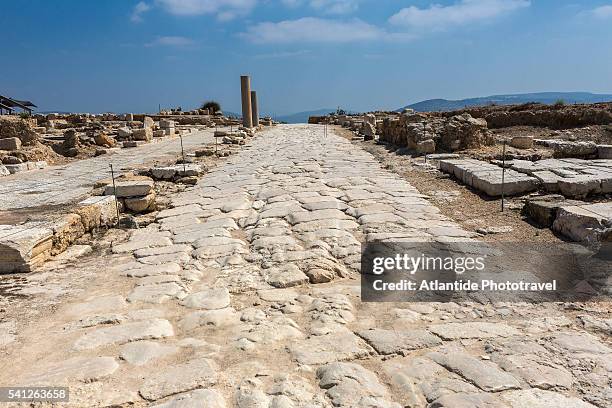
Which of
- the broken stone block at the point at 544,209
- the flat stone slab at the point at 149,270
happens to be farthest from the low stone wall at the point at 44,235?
the broken stone block at the point at 544,209

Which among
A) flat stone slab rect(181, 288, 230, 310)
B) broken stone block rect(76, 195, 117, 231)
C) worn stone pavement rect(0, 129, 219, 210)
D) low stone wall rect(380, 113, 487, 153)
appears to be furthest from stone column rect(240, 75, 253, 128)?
flat stone slab rect(181, 288, 230, 310)

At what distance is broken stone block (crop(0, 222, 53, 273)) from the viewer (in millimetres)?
4207

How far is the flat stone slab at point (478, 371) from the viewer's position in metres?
2.35

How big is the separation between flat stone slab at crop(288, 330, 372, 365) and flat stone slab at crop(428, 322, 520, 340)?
529 mm

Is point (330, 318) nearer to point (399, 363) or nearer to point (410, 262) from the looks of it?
point (399, 363)

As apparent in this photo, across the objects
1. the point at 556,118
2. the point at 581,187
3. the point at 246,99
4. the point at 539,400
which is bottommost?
the point at 539,400

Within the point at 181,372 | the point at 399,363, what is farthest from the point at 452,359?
the point at 181,372

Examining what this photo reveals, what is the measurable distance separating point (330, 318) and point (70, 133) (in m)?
13.7

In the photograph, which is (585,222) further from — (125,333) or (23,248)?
(23,248)

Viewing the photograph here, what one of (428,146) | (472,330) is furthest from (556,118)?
(472,330)

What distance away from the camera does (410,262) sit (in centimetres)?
417

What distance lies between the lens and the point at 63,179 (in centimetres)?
949

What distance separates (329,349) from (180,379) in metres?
0.86

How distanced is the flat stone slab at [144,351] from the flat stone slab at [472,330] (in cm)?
166
